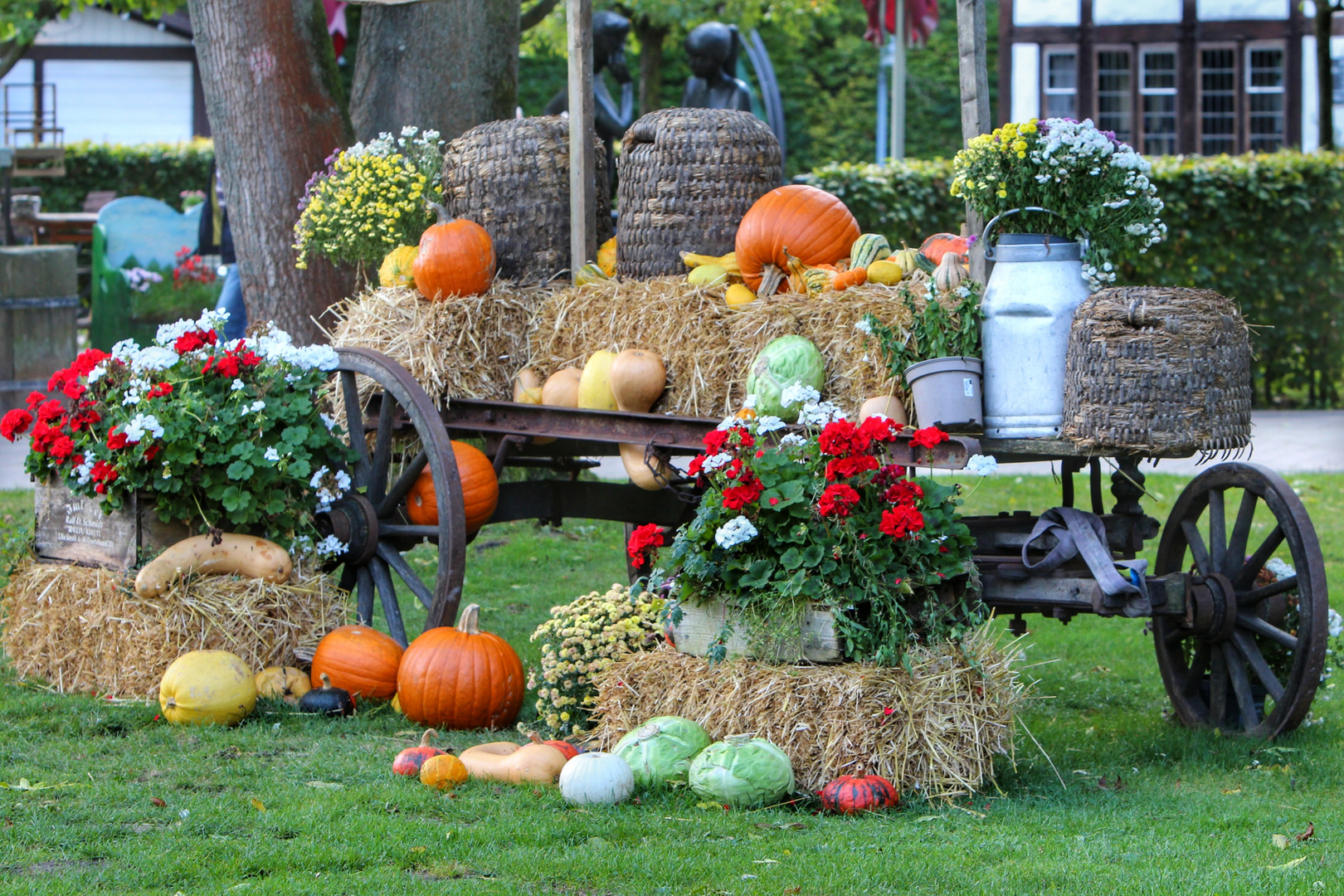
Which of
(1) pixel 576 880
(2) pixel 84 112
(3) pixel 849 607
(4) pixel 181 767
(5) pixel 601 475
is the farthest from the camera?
(2) pixel 84 112

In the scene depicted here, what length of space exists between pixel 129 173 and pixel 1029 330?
64.8 feet

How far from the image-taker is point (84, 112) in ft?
88.6

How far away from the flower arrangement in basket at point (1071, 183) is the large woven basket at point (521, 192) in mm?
2015

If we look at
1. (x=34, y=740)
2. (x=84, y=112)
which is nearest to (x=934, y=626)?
(x=34, y=740)

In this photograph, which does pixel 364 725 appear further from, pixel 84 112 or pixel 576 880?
pixel 84 112

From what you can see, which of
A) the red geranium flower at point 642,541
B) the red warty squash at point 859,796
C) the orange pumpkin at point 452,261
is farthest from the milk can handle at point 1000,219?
the orange pumpkin at point 452,261

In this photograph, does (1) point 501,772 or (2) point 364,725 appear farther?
(2) point 364,725

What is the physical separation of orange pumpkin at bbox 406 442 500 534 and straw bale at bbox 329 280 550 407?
0.86 feet

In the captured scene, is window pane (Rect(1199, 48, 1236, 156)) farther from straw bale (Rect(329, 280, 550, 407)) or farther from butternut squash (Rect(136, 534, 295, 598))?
butternut squash (Rect(136, 534, 295, 598))

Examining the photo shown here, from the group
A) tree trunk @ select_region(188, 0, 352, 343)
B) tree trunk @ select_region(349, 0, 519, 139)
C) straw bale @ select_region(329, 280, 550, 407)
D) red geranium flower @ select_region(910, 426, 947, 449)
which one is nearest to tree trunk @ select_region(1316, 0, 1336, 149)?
tree trunk @ select_region(349, 0, 519, 139)

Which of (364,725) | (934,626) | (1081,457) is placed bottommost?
(364,725)

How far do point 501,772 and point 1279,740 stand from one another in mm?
2264

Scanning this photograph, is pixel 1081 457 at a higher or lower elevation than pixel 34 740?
higher

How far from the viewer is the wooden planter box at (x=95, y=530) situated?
489 centimetres
